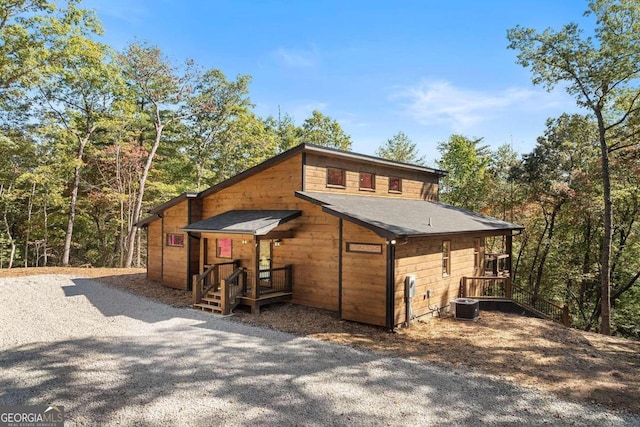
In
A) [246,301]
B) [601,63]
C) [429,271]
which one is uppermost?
[601,63]

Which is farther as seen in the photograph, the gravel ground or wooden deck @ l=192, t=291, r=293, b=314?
wooden deck @ l=192, t=291, r=293, b=314

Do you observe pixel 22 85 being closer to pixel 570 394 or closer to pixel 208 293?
pixel 208 293

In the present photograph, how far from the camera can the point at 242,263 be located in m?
12.6

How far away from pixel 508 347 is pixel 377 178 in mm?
8248

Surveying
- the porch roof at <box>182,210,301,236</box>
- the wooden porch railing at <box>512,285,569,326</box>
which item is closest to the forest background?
the wooden porch railing at <box>512,285,569,326</box>

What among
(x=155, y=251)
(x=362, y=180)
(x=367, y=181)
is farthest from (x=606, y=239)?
(x=155, y=251)

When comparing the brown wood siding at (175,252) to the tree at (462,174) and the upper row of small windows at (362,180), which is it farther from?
the tree at (462,174)

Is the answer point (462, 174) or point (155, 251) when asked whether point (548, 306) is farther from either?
point (155, 251)

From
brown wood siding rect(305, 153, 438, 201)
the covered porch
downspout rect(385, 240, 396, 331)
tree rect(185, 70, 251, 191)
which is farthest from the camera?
tree rect(185, 70, 251, 191)

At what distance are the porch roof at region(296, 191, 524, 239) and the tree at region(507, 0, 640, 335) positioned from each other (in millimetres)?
4426

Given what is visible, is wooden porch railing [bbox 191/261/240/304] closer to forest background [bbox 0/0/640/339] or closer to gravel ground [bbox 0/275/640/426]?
gravel ground [bbox 0/275/640/426]

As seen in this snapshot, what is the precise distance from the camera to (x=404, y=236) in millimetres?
9062

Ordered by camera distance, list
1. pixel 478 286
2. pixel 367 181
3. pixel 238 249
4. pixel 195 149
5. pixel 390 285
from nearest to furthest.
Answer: pixel 390 285, pixel 238 249, pixel 478 286, pixel 367 181, pixel 195 149

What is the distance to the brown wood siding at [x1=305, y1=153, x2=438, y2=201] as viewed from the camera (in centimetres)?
1230
